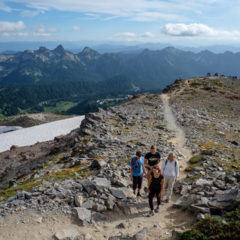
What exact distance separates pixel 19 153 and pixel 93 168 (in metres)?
29.0

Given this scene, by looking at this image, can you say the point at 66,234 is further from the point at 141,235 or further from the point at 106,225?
the point at 141,235

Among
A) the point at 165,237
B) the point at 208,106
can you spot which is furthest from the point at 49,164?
the point at 208,106

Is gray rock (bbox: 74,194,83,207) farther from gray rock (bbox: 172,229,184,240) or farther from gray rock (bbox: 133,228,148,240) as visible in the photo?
gray rock (bbox: 172,229,184,240)

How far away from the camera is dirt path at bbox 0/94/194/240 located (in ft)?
40.5

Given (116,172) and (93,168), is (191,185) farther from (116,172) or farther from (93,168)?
(93,168)

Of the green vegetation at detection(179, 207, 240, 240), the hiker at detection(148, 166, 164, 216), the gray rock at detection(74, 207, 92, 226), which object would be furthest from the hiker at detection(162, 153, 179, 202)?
the gray rock at detection(74, 207, 92, 226)

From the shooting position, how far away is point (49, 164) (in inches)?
1101

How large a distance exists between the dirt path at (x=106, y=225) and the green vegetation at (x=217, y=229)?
1.32 metres

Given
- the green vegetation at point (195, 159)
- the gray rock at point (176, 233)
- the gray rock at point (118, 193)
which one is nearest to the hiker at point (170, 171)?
the gray rock at point (118, 193)

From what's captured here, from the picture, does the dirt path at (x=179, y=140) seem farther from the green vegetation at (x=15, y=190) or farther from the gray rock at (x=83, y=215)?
the green vegetation at (x=15, y=190)

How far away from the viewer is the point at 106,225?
1340 centimetres

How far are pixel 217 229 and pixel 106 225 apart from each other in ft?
19.1

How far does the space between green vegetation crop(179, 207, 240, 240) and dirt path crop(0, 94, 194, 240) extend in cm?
132

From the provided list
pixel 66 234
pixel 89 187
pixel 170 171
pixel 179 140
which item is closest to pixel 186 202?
pixel 170 171
